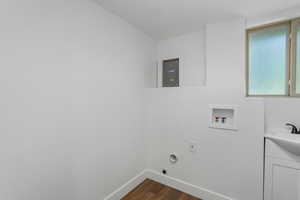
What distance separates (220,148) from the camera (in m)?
1.78

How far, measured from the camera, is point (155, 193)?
1967 millimetres

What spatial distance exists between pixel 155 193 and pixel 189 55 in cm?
211

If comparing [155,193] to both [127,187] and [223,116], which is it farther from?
[223,116]

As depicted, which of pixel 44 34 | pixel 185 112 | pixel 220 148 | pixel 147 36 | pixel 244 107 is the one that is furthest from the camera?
pixel 147 36

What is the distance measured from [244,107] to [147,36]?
175cm

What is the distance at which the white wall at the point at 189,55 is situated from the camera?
2.13 m

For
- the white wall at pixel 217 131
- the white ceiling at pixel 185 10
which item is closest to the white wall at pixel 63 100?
the white ceiling at pixel 185 10

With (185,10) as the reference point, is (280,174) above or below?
below

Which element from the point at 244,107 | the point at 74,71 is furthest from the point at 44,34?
the point at 244,107

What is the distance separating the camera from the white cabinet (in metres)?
1.39

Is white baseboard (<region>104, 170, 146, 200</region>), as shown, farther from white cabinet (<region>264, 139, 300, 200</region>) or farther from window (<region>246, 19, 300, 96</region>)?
window (<region>246, 19, 300, 96</region>)

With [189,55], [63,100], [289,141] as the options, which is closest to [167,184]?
[289,141]

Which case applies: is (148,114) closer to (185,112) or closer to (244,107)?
(185,112)

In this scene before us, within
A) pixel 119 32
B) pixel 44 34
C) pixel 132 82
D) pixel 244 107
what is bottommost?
pixel 244 107
